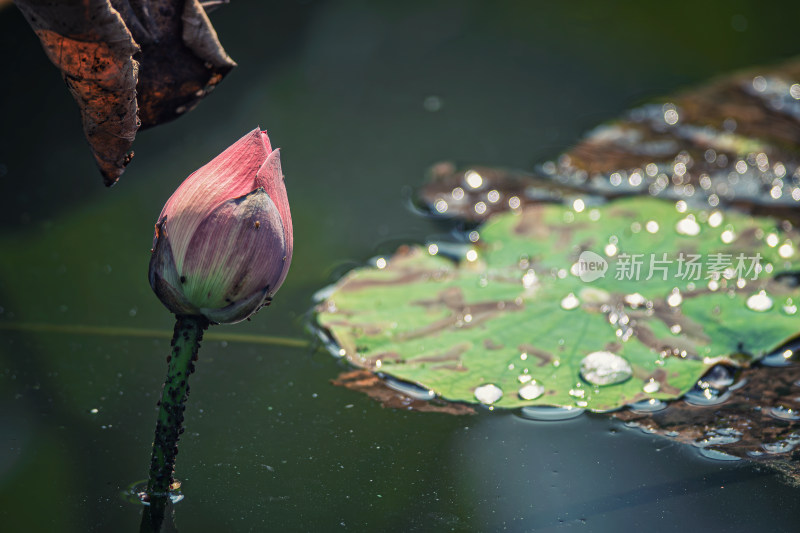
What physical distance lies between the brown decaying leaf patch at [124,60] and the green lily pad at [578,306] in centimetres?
59

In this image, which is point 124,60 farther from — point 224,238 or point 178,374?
point 178,374

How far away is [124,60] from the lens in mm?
763

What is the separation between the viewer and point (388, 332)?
141 cm

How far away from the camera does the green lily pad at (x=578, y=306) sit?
4.25ft

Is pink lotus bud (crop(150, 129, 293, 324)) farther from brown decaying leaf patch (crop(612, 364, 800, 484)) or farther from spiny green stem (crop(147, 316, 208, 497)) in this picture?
brown decaying leaf patch (crop(612, 364, 800, 484))

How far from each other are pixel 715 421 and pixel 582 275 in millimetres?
431

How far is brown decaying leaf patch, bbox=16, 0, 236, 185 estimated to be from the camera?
0.72 metres

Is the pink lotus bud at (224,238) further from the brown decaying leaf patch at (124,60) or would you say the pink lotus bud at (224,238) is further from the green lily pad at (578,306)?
the green lily pad at (578,306)

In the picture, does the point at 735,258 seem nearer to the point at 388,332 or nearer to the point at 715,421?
the point at 715,421

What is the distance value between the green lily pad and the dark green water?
83 millimetres

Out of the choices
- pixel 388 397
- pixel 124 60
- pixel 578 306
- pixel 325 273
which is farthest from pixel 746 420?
pixel 124 60

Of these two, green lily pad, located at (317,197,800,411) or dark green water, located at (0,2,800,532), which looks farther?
green lily pad, located at (317,197,800,411)

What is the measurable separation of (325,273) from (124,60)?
931 mm

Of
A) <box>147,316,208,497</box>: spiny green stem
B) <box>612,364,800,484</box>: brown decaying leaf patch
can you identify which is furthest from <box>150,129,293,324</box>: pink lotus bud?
<box>612,364,800,484</box>: brown decaying leaf patch
